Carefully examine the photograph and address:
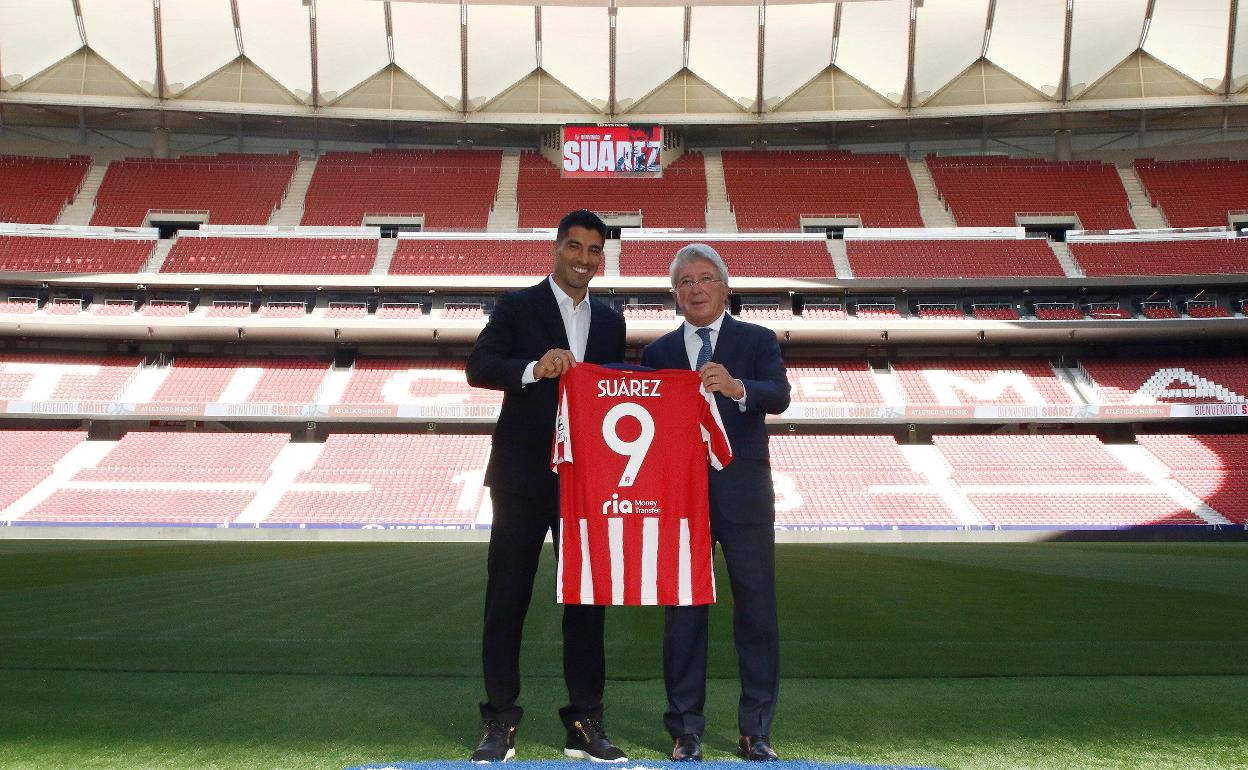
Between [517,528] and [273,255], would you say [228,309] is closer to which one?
[273,255]

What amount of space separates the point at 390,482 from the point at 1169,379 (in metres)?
23.0

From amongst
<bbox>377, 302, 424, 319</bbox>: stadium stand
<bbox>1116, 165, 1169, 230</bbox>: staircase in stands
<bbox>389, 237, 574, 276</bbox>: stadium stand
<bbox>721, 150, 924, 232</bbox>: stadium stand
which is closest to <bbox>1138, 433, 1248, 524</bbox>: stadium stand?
<bbox>1116, 165, 1169, 230</bbox>: staircase in stands

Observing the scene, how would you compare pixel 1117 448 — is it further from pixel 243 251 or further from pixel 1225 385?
pixel 243 251

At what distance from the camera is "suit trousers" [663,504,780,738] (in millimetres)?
3295

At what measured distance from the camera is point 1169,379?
26.9 metres

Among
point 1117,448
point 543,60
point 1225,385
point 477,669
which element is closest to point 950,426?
point 1117,448

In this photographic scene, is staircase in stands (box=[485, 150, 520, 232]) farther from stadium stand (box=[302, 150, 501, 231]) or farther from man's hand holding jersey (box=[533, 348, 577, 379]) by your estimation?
man's hand holding jersey (box=[533, 348, 577, 379])

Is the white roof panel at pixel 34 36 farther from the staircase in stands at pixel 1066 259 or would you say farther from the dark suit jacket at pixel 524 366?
the dark suit jacket at pixel 524 366

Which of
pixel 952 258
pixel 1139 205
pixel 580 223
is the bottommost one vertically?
pixel 580 223

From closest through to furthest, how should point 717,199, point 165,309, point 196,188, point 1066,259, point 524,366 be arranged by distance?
point 524,366, point 165,309, point 1066,259, point 196,188, point 717,199

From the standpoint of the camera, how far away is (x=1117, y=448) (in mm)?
25359

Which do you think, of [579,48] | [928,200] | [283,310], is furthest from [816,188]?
[283,310]

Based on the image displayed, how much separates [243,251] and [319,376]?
188 inches

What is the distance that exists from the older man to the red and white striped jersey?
0.09 meters
